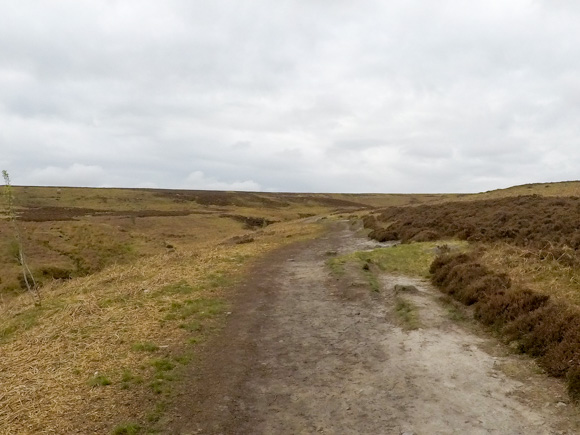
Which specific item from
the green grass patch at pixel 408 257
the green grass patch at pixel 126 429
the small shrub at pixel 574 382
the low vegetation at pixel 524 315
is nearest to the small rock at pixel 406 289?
the low vegetation at pixel 524 315

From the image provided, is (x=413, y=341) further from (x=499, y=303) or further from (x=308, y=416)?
(x=308, y=416)

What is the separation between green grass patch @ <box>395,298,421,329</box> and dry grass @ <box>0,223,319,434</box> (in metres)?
5.58

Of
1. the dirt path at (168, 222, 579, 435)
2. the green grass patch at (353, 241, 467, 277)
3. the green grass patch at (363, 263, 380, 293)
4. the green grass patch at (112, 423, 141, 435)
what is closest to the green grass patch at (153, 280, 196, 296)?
the dirt path at (168, 222, 579, 435)

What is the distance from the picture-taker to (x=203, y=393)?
8.79 metres

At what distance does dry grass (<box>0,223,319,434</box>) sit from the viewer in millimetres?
8133

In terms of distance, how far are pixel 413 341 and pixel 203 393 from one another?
549cm

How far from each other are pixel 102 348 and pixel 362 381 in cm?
664

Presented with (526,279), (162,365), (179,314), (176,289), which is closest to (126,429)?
(162,365)

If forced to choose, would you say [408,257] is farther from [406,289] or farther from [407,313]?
[407,313]

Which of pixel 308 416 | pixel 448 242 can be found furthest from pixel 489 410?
pixel 448 242

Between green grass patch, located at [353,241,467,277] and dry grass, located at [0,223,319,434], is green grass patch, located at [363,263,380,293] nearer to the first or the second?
green grass patch, located at [353,241,467,277]

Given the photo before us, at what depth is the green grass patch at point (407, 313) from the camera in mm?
12477

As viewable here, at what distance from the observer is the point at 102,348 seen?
37.0ft

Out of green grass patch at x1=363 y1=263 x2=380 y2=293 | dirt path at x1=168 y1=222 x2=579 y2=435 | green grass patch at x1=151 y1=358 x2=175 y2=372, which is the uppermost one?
green grass patch at x1=363 y1=263 x2=380 y2=293
